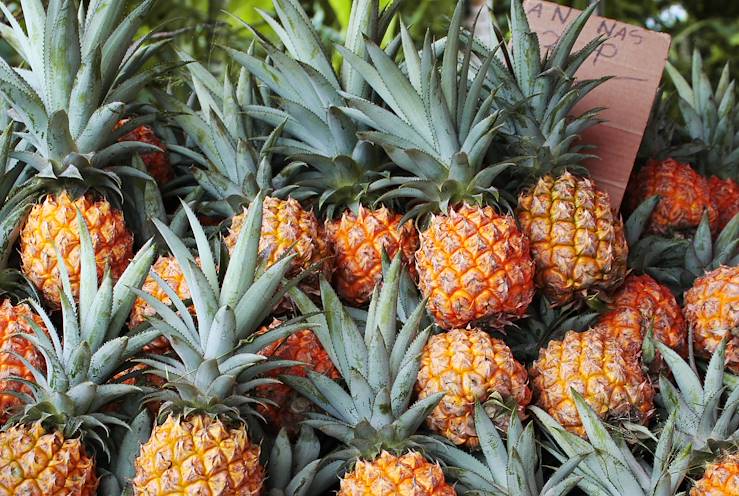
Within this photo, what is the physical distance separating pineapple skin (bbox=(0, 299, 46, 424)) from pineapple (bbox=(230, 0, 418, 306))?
730mm

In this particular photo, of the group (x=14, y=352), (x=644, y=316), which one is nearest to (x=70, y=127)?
(x=14, y=352)

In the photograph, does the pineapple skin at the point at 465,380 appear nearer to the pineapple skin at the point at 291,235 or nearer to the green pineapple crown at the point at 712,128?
the pineapple skin at the point at 291,235

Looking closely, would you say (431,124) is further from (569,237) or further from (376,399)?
(376,399)

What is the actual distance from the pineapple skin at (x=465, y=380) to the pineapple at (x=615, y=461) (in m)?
0.11

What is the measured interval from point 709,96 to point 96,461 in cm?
237

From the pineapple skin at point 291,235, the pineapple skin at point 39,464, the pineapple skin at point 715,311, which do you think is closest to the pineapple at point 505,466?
the pineapple skin at point 291,235

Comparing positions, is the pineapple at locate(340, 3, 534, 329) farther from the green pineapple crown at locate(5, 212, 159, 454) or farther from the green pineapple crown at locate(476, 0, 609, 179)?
the green pineapple crown at locate(5, 212, 159, 454)

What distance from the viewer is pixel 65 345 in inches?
64.9

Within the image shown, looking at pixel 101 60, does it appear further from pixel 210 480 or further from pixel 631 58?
pixel 631 58

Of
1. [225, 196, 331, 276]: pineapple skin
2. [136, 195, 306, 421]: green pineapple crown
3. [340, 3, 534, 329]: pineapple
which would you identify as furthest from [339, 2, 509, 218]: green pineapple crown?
[136, 195, 306, 421]: green pineapple crown

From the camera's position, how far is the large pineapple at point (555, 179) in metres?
2.02

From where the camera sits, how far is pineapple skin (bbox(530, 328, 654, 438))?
73.1 inches

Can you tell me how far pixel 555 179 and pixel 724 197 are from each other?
1.01m

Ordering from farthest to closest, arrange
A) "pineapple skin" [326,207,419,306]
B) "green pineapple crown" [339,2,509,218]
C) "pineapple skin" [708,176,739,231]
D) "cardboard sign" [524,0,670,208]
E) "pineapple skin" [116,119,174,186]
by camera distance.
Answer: "pineapple skin" [708,176,739,231]
"cardboard sign" [524,0,670,208]
"pineapple skin" [116,119,174,186]
"pineapple skin" [326,207,419,306]
"green pineapple crown" [339,2,509,218]
